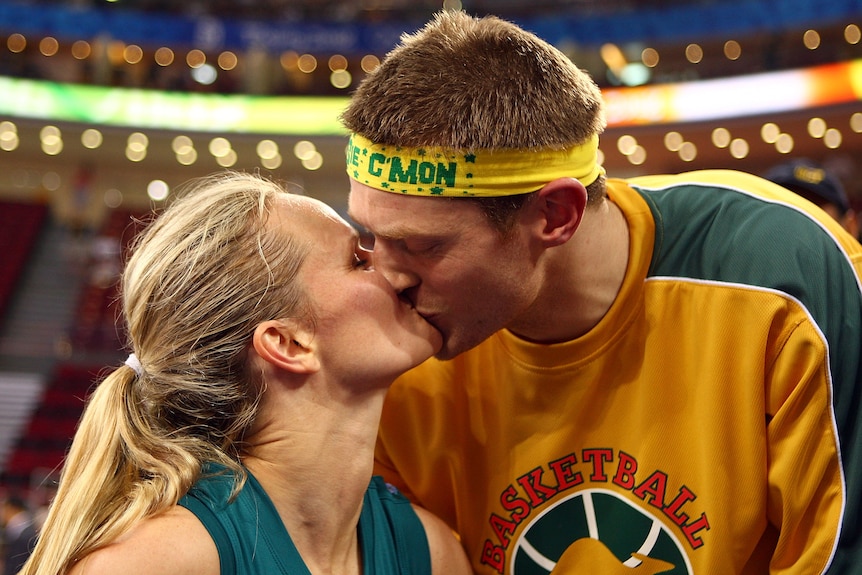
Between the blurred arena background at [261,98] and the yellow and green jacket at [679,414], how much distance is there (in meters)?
12.9

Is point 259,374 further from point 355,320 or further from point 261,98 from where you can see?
point 261,98

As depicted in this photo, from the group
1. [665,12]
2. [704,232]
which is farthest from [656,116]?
[704,232]

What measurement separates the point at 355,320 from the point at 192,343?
0.31 meters

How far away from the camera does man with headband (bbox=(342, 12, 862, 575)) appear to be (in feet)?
5.36

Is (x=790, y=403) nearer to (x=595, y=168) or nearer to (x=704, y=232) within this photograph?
(x=704, y=232)

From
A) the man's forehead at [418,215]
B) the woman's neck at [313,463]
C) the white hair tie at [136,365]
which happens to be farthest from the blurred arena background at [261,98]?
the man's forehead at [418,215]

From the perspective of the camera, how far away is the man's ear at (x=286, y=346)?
5.41 ft

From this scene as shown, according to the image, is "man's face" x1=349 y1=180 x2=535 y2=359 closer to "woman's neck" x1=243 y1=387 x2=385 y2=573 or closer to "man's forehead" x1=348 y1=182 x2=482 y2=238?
"man's forehead" x1=348 y1=182 x2=482 y2=238

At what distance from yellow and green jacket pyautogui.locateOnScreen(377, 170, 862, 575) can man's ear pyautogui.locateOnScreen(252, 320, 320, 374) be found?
0.41 m

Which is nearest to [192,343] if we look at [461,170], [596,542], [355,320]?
[355,320]

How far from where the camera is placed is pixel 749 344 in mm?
1677

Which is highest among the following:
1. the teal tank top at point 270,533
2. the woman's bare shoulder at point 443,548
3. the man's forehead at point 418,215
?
the man's forehead at point 418,215

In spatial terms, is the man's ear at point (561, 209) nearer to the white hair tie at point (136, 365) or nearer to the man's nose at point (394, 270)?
the man's nose at point (394, 270)

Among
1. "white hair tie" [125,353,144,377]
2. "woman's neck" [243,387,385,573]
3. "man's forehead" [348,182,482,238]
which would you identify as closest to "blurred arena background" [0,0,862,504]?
"white hair tie" [125,353,144,377]
